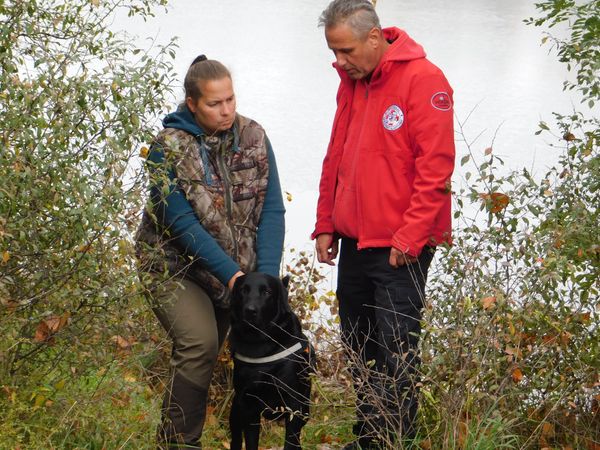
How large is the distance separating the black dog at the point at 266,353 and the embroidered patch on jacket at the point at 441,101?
3.15ft

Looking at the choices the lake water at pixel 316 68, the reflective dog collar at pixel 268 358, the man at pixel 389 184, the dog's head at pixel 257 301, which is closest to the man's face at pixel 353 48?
the man at pixel 389 184

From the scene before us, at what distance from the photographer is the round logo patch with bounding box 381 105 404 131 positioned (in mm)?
4219

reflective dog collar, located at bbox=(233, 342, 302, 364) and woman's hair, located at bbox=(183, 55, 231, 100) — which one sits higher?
woman's hair, located at bbox=(183, 55, 231, 100)

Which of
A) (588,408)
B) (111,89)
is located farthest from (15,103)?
(588,408)

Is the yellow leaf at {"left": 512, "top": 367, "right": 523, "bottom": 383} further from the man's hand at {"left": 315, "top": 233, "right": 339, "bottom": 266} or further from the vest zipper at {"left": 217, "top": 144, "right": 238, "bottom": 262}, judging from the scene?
the vest zipper at {"left": 217, "top": 144, "right": 238, "bottom": 262}

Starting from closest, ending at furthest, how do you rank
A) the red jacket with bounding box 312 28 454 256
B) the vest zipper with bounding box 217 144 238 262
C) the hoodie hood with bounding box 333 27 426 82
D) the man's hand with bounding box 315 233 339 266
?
the red jacket with bounding box 312 28 454 256 < the hoodie hood with bounding box 333 27 426 82 < the vest zipper with bounding box 217 144 238 262 < the man's hand with bounding box 315 233 339 266

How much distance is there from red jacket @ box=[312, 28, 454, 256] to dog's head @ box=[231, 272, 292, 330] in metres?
0.41

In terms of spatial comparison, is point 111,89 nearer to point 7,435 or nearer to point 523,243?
point 7,435

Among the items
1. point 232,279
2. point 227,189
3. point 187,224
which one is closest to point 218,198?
point 227,189

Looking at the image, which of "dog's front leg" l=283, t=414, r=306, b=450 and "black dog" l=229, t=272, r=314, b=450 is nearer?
"black dog" l=229, t=272, r=314, b=450

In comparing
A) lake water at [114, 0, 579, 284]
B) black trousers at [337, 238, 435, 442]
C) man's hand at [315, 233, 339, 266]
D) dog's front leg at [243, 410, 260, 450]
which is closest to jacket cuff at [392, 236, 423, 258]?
black trousers at [337, 238, 435, 442]

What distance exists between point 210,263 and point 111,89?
2.63ft

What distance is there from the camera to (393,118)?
4234mm

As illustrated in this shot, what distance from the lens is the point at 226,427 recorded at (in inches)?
209
